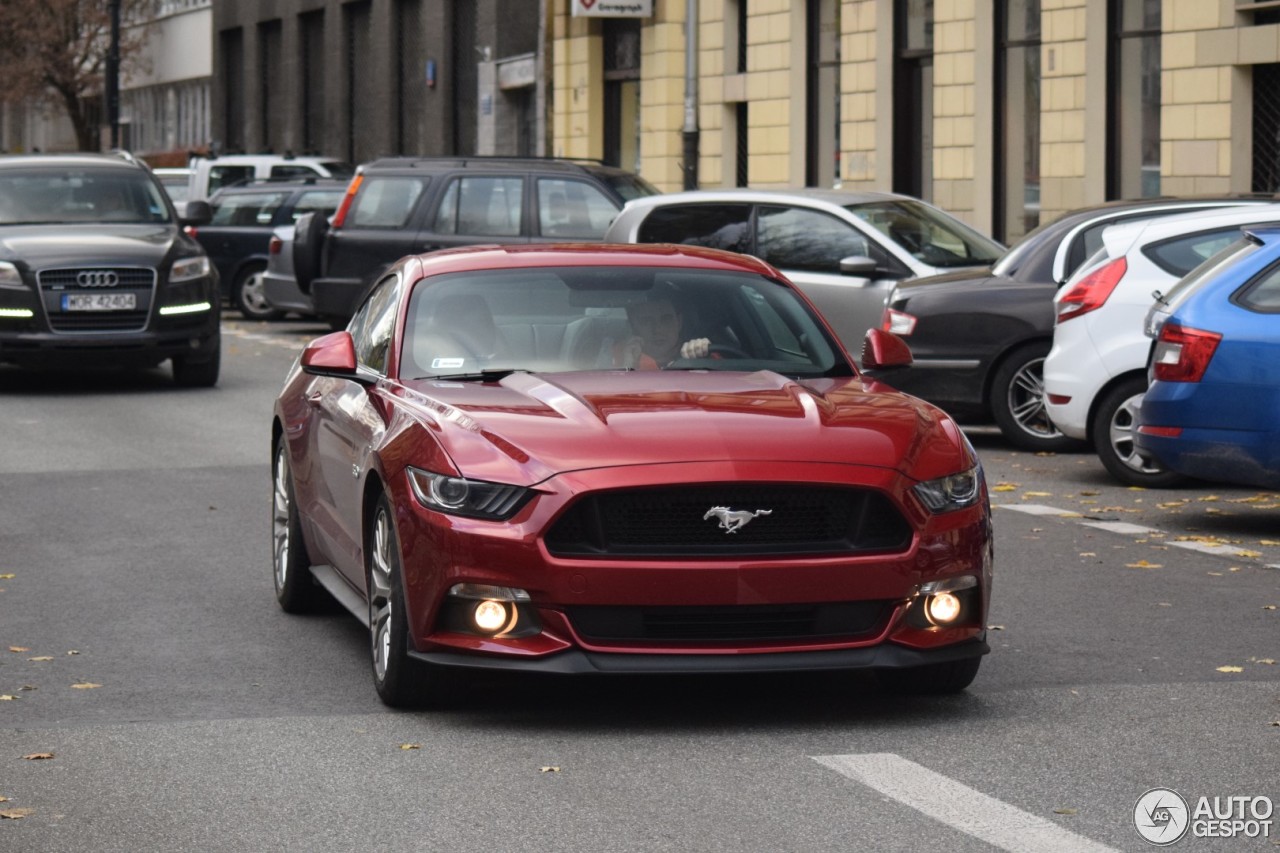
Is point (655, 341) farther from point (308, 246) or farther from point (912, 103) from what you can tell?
point (912, 103)

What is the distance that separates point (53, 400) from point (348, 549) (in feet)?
39.6

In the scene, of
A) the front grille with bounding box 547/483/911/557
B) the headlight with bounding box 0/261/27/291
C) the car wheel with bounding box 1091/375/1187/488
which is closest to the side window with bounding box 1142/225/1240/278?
the car wheel with bounding box 1091/375/1187/488

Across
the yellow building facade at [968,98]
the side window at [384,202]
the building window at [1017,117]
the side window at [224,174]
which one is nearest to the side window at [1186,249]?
the yellow building facade at [968,98]

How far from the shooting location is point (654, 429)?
6992 millimetres

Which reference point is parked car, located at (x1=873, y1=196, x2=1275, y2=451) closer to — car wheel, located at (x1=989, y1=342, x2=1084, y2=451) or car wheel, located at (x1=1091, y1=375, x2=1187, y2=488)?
car wheel, located at (x1=989, y1=342, x2=1084, y2=451)

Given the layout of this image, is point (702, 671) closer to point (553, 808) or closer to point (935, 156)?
point (553, 808)

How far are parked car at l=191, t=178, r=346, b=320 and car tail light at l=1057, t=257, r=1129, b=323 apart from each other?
1698 cm

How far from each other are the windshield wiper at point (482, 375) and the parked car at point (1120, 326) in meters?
6.48

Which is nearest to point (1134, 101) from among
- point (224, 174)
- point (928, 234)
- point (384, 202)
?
point (384, 202)

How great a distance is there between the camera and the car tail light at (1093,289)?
13820mm

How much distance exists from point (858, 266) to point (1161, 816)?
11315 millimetres

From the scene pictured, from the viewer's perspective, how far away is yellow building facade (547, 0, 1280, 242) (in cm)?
2428

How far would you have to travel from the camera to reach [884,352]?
8.35m

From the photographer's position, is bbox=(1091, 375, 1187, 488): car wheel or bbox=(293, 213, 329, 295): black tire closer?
bbox=(1091, 375, 1187, 488): car wheel
